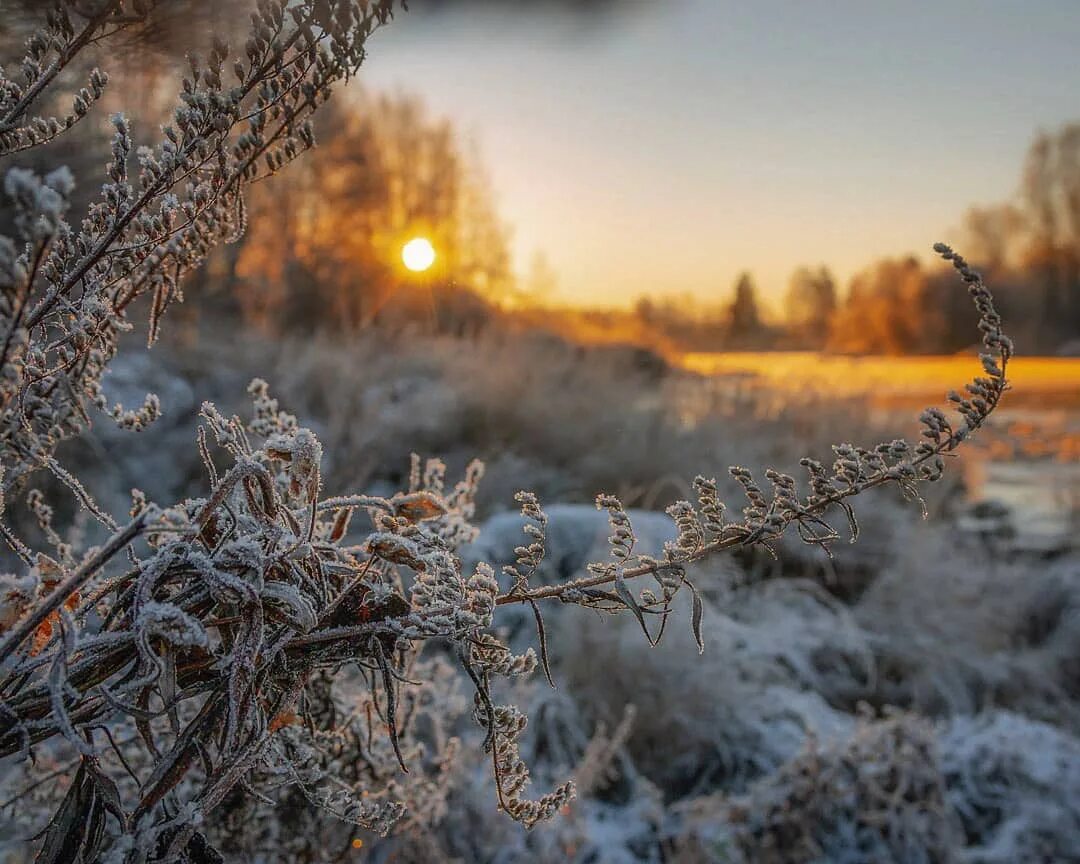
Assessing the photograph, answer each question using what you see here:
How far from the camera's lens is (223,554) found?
599mm

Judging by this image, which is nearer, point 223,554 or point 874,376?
point 223,554

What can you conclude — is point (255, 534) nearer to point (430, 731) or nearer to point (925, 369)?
point (430, 731)

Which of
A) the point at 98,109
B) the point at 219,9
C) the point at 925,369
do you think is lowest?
the point at 925,369

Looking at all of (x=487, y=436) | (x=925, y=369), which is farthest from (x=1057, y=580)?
(x=925, y=369)

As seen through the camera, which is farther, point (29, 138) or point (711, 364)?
point (711, 364)

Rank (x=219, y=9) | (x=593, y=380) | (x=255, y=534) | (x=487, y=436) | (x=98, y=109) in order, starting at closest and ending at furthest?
(x=255, y=534)
(x=219, y=9)
(x=98, y=109)
(x=487, y=436)
(x=593, y=380)

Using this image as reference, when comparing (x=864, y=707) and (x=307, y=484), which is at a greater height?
(x=307, y=484)

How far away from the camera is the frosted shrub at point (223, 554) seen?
1.88ft

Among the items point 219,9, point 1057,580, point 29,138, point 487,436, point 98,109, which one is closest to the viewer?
point 29,138

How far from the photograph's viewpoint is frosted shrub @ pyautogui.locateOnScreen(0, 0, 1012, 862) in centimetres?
57

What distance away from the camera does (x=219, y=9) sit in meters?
1.02

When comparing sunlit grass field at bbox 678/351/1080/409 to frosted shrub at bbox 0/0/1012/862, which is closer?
frosted shrub at bbox 0/0/1012/862

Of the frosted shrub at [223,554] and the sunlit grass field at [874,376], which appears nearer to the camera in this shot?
the frosted shrub at [223,554]

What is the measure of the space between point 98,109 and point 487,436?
3852 millimetres
